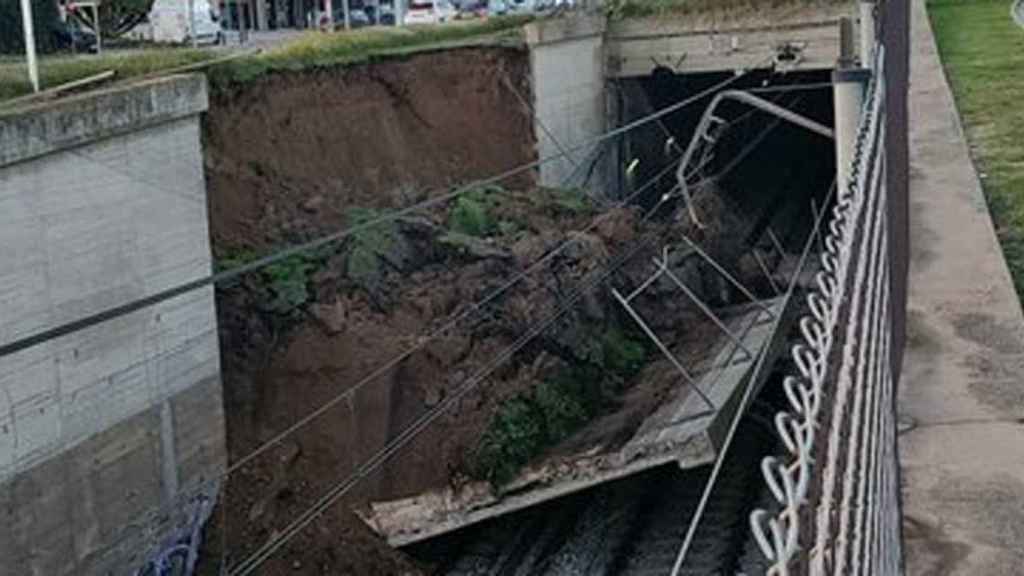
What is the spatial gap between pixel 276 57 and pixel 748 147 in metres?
10.2

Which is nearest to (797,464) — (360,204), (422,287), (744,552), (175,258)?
(744,552)

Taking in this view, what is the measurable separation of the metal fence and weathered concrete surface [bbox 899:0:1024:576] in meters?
1.61

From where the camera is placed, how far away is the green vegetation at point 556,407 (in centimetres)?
1399

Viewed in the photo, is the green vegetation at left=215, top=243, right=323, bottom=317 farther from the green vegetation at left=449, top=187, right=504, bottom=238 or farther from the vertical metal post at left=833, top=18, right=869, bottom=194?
the vertical metal post at left=833, top=18, right=869, bottom=194

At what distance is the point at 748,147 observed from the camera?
25.2 m

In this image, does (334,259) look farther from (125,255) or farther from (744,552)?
(744,552)

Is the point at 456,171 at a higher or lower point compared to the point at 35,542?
higher

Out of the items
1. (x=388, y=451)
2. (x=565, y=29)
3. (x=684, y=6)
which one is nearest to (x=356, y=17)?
(x=684, y=6)

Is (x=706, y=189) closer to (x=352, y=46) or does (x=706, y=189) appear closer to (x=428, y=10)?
(x=352, y=46)

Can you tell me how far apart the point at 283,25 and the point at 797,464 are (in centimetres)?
4860

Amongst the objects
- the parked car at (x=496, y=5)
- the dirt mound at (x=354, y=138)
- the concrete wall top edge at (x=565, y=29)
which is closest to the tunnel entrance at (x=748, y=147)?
the concrete wall top edge at (x=565, y=29)

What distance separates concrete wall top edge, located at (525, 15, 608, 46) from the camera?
22734 mm

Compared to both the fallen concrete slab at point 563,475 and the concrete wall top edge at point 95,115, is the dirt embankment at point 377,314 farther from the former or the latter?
the concrete wall top edge at point 95,115

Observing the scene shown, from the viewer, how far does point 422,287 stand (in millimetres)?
15898
